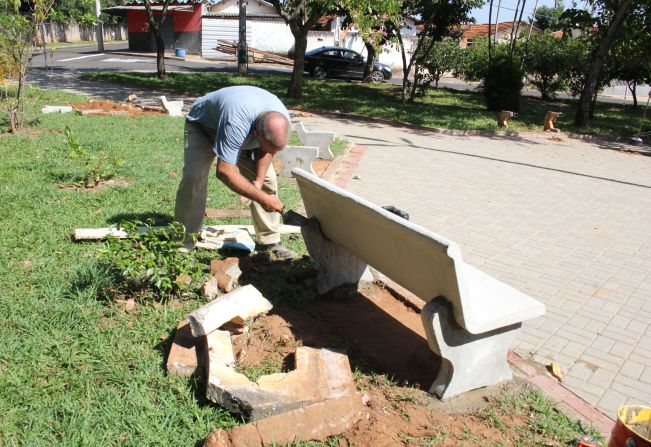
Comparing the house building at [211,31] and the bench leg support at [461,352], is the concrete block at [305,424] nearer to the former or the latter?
the bench leg support at [461,352]

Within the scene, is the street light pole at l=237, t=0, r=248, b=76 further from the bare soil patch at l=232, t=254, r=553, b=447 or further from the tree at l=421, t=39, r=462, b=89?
the bare soil patch at l=232, t=254, r=553, b=447

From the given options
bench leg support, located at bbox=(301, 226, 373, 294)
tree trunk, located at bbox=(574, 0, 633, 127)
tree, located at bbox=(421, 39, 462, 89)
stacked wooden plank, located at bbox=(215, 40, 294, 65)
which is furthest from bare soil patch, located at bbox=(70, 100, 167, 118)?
stacked wooden plank, located at bbox=(215, 40, 294, 65)

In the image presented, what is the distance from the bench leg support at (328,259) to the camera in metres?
4.15

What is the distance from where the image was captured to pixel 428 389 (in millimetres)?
3086

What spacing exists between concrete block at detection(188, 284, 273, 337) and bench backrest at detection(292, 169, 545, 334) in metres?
0.76

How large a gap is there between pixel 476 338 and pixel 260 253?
2.29 meters

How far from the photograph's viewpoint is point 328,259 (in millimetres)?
4148

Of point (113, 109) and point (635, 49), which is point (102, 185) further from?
point (635, 49)

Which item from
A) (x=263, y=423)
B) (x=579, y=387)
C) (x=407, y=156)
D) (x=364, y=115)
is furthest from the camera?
(x=364, y=115)

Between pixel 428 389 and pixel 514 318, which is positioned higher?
pixel 514 318

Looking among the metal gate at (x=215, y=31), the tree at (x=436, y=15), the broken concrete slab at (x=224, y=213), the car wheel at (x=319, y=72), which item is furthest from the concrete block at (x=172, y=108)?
the metal gate at (x=215, y=31)

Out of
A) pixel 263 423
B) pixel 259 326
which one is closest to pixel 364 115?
pixel 259 326

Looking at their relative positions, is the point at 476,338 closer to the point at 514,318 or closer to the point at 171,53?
the point at 514,318

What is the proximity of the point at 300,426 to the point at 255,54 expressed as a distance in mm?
36159
